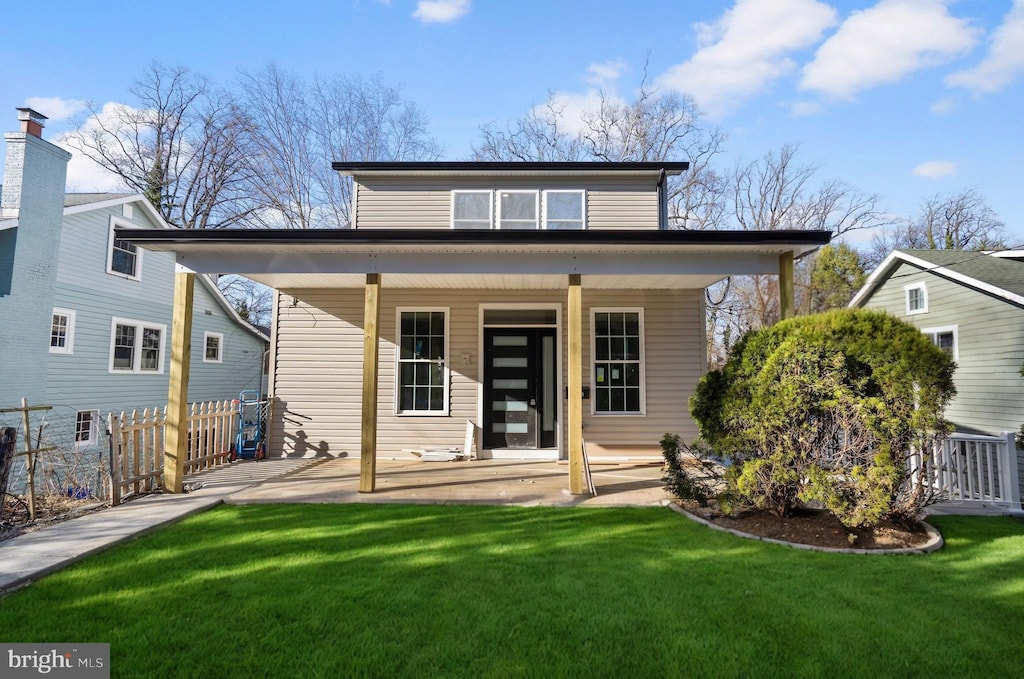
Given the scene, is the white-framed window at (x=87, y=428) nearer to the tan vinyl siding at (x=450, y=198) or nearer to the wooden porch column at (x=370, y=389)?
the tan vinyl siding at (x=450, y=198)

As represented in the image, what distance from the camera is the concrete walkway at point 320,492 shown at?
12.8 feet

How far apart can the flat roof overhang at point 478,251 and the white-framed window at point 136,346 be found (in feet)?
29.2

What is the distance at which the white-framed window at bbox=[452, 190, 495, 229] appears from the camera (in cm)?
934

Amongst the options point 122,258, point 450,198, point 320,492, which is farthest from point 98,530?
point 122,258

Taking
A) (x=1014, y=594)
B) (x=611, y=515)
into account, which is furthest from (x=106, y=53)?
(x=1014, y=594)

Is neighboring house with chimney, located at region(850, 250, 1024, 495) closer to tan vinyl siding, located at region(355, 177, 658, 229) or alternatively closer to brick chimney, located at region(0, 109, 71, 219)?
tan vinyl siding, located at region(355, 177, 658, 229)

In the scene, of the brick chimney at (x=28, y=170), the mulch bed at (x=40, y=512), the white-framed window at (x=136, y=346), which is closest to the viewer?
the mulch bed at (x=40, y=512)

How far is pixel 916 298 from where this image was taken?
11922 millimetres

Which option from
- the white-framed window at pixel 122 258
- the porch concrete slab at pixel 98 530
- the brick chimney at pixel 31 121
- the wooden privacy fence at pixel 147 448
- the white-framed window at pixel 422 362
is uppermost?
the brick chimney at pixel 31 121

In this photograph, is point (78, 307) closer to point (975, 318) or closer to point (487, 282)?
point (487, 282)

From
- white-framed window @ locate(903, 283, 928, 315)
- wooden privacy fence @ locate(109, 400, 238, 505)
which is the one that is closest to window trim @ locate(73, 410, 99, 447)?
wooden privacy fence @ locate(109, 400, 238, 505)

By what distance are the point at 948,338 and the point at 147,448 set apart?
15189mm

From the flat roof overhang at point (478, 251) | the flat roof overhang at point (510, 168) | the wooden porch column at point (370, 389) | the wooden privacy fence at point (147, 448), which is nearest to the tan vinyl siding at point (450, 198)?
the flat roof overhang at point (510, 168)

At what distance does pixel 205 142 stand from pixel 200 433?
1883cm
